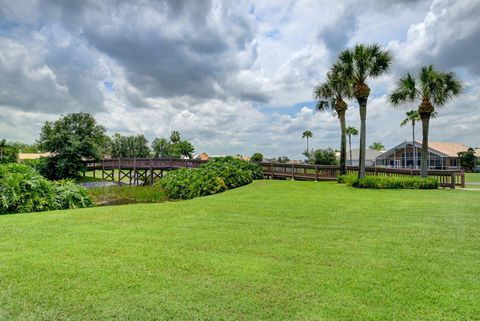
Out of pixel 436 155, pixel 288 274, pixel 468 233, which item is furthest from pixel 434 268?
pixel 436 155

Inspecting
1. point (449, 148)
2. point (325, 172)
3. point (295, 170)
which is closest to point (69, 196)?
point (295, 170)

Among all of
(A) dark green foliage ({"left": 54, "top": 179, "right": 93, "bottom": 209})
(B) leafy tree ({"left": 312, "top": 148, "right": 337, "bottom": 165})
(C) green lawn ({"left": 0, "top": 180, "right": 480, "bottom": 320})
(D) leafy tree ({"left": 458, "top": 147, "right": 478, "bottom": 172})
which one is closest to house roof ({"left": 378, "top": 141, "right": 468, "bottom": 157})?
(D) leafy tree ({"left": 458, "top": 147, "right": 478, "bottom": 172})

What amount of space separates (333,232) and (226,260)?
254cm

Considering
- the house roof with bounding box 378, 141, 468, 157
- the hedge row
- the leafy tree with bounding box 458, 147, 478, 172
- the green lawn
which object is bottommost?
the green lawn

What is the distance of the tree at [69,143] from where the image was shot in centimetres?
2970

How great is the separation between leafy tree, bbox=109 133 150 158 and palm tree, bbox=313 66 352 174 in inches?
2008

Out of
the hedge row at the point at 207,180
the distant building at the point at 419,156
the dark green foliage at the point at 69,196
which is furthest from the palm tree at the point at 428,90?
the distant building at the point at 419,156

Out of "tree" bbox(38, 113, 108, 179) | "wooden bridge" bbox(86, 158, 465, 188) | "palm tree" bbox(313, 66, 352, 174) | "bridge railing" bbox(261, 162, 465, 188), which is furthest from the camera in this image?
"tree" bbox(38, 113, 108, 179)

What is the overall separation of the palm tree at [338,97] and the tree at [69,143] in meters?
22.7

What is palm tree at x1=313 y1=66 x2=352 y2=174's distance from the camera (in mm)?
20141

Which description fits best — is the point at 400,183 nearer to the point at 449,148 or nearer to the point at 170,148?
the point at 449,148

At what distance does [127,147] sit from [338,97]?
178 feet

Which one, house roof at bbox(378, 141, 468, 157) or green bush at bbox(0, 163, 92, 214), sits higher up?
house roof at bbox(378, 141, 468, 157)

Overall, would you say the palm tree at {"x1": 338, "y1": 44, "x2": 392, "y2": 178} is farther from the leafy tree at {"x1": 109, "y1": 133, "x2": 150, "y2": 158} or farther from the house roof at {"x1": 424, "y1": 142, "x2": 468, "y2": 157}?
the leafy tree at {"x1": 109, "y1": 133, "x2": 150, "y2": 158}
